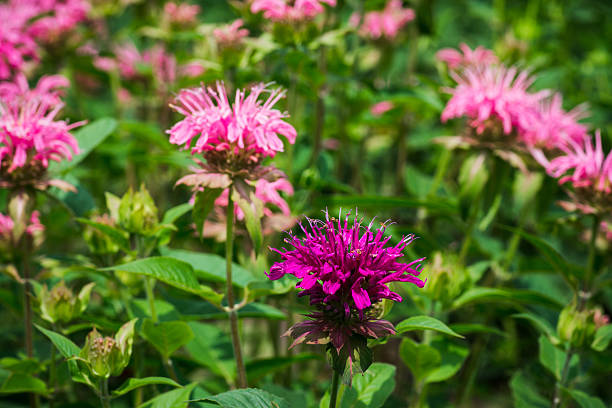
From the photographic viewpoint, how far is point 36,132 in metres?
1.21

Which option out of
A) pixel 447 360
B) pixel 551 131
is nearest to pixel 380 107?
pixel 551 131

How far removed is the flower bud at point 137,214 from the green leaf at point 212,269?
0.11m

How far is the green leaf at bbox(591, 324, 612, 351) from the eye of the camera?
120 centimetres

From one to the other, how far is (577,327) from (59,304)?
1043 mm

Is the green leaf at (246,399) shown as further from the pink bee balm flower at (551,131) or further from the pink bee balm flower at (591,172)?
the pink bee balm flower at (551,131)

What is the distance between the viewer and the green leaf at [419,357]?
3.94ft

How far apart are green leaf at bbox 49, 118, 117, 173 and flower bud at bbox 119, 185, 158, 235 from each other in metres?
0.24

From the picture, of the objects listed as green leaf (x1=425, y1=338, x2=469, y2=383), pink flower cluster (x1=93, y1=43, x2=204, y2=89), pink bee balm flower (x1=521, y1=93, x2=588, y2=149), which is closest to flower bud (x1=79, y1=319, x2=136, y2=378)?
green leaf (x1=425, y1=338, x2=469, y2=383)

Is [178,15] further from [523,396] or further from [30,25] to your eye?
[523,396]

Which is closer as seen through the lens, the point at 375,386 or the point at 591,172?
the point at 375,386

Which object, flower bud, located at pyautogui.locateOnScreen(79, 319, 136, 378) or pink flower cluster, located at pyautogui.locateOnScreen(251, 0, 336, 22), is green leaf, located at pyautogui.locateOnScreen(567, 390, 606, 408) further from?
pink flower cluster, located at pyautogui.locateOnScreen(251, 0, 336, 22)

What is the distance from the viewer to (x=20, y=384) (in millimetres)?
1145

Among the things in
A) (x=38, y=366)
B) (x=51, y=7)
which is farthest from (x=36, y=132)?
(x=51, y=7)

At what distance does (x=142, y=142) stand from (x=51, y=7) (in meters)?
0.58
